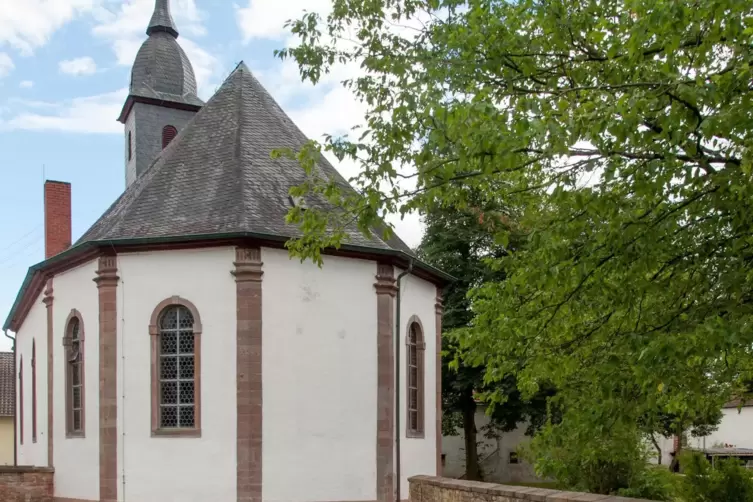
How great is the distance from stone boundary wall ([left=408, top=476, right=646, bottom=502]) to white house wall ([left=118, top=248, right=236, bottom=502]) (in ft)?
11.1

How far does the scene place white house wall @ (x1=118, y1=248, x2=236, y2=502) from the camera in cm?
1489

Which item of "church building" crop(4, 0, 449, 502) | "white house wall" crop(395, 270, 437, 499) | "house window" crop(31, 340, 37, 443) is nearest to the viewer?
"church building" crop(4, 0, 449, 502)

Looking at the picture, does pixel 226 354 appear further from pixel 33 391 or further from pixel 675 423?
pixel 33 391

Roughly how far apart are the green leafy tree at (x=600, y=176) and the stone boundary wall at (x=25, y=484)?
11.1 metres

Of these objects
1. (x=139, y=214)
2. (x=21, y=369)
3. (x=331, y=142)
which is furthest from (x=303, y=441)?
(x=21, y=369)

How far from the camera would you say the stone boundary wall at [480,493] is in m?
8.08

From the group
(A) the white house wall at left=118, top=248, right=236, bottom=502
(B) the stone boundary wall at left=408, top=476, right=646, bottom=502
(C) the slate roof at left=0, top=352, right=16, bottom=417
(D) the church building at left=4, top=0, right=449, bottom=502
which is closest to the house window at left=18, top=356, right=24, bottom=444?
(D) the church building at left=4, top=0, right=449, bottom=502

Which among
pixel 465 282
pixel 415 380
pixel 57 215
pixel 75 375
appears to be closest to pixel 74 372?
pixel 75 375

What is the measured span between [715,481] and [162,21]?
21018 mm

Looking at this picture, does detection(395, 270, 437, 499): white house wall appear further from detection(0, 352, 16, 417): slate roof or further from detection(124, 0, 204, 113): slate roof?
detection(0, 352, 16, 417): slate roof

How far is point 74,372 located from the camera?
17.1 metres

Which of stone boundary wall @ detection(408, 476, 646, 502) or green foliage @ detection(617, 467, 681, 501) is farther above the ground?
stone boundary wall @ detection(408, 476, 646, 502)

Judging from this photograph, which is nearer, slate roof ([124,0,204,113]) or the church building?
the church building

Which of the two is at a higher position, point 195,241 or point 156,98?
point 156,98
